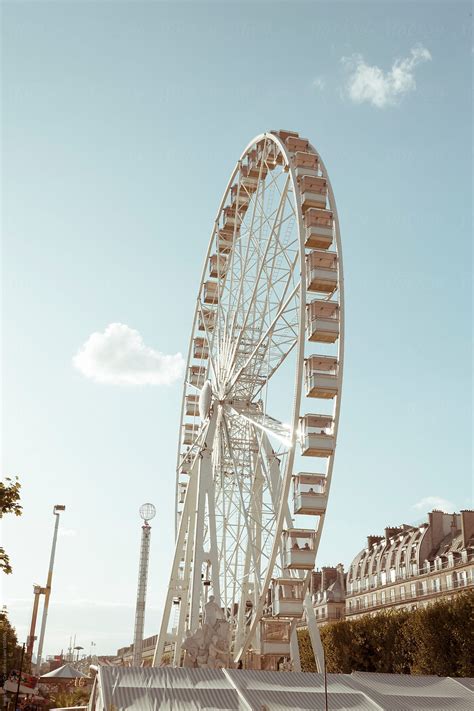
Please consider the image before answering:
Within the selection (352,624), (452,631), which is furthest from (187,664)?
(352,624)

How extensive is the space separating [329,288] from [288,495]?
697 cm

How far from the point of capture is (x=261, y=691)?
61.0 feet

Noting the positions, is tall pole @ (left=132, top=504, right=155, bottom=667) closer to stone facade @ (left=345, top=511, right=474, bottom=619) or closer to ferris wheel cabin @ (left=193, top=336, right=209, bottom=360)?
stone facade @ (left=345, top=511, right=474, bottom=619)

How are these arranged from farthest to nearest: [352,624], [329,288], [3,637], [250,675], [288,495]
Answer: [352,624]
[3,637]
[329,288]
[288,495]
[250,675]

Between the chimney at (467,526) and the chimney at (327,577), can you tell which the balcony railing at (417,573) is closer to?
the chimney at (467,526)

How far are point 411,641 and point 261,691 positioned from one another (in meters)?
22.7

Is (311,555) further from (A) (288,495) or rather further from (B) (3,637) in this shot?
(B) (3,637)

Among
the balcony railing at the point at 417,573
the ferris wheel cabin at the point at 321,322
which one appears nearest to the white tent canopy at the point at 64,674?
the balcony railing at the point at 417,573

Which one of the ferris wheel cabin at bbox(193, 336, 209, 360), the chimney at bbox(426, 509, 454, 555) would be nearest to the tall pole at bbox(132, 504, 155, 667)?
the chimney at bbox(426, 509, 454, 555)

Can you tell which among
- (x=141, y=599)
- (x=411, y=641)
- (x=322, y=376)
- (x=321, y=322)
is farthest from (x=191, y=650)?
(x=141, y=599)

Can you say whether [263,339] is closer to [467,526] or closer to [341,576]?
[467,526]

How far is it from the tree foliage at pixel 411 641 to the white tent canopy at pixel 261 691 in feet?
52.8

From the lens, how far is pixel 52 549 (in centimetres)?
4391

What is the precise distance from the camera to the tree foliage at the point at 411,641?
36.2 metres
